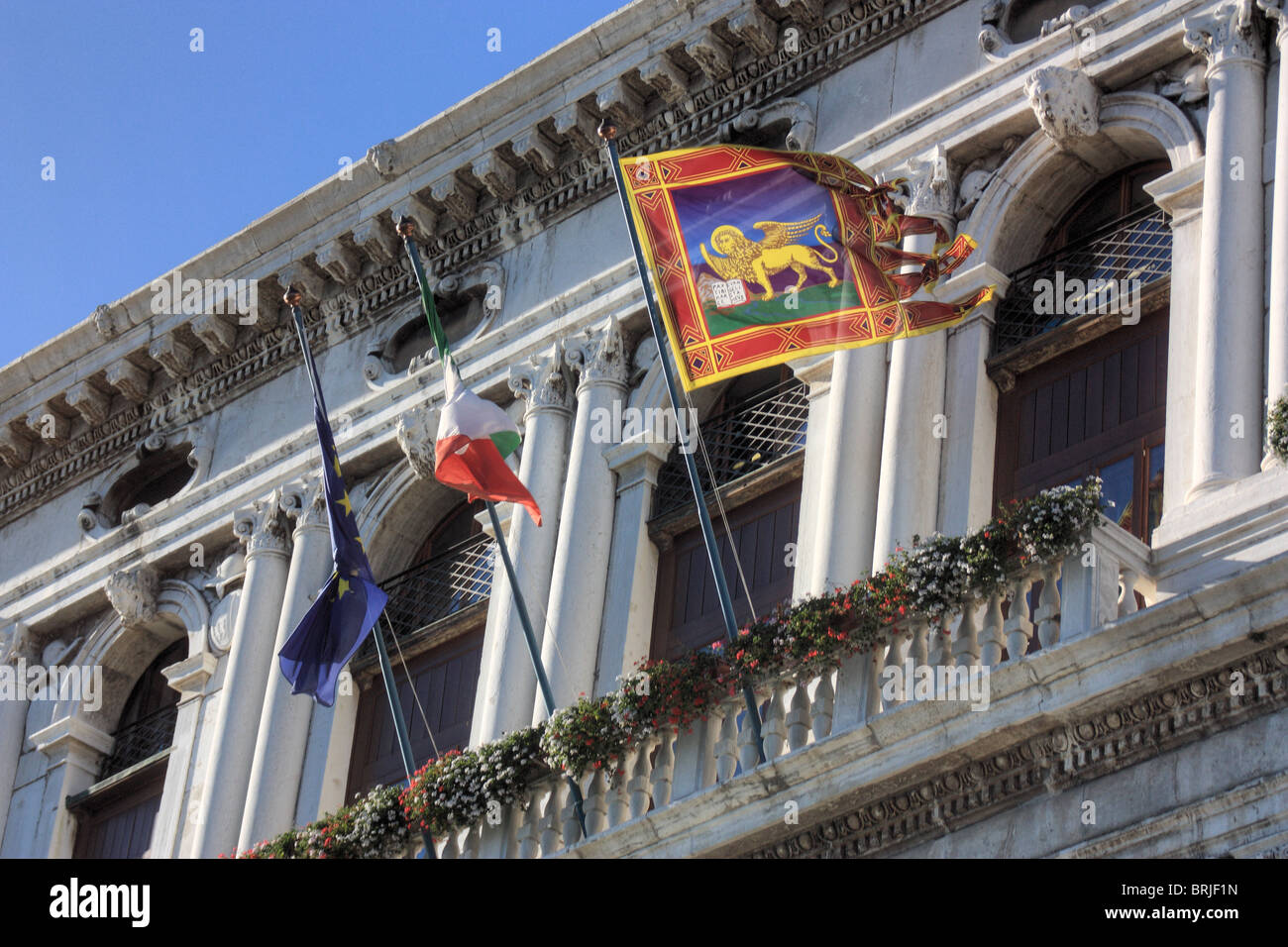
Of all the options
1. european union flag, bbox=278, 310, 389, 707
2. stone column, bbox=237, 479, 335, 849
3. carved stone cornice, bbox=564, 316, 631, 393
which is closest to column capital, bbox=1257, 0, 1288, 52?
carved stone cornice, bbox=564, 316, 631, 393

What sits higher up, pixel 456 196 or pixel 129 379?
pixel 456 196

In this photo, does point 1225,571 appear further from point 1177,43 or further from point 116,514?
A: point 116,514

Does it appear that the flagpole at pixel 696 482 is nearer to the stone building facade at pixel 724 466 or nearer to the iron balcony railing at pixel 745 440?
the stone building facade at pixel 724 466

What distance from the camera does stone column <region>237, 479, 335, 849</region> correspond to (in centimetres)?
2156

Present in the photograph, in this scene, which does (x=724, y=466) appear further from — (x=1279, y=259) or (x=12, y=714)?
(x=12, y=714)

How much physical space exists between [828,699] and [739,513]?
392 centimetres

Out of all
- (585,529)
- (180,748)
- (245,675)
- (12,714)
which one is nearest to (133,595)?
(12,714)

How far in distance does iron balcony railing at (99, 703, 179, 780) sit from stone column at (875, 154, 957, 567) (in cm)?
763

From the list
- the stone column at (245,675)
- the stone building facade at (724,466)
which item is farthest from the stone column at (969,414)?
the stone column at (245,675)

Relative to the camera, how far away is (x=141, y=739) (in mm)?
24219

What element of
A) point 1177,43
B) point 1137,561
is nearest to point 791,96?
point 1177,43

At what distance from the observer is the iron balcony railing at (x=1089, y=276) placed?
18938mm

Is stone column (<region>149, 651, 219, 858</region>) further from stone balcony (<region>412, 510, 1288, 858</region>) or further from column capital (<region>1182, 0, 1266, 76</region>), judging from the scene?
column capital (<region>1182, 0, 1266, 76</region>)

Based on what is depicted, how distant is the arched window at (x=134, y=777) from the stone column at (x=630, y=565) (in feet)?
16.1
